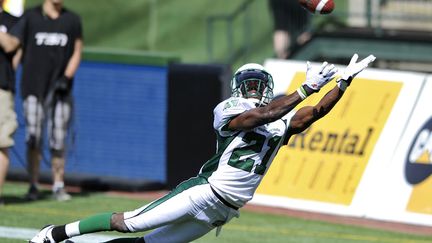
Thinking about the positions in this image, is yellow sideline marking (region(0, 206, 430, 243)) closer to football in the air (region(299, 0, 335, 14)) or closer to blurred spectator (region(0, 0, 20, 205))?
blurred spectator (region(0, 0, 20, 205))

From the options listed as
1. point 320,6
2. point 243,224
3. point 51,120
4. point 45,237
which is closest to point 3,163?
point 51,120

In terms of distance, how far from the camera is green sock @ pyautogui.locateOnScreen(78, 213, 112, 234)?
7332 mm

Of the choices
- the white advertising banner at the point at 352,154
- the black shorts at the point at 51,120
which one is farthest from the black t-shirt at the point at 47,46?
the white advertising banner at the point at 352,154

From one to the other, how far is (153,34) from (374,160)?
5.60m

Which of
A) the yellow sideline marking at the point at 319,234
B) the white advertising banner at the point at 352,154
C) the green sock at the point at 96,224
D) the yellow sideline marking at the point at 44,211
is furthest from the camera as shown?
the white advertising banner at the point at 352,154

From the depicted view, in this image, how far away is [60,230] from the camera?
295 inches

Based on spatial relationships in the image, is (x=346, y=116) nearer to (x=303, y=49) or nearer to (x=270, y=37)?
(x=303, y=49)

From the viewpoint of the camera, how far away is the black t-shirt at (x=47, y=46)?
1163cm

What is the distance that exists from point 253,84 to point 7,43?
153 inches

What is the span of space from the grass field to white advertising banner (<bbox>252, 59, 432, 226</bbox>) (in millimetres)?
598

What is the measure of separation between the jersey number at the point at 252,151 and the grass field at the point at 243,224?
96.2 inches

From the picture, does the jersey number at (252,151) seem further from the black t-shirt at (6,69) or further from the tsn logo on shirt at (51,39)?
the tsn logo on shirt at (51,39)

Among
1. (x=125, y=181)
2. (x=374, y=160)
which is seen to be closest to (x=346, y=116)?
(x=374, y=160)

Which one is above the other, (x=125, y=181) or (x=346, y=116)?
(x=346, y=116)
